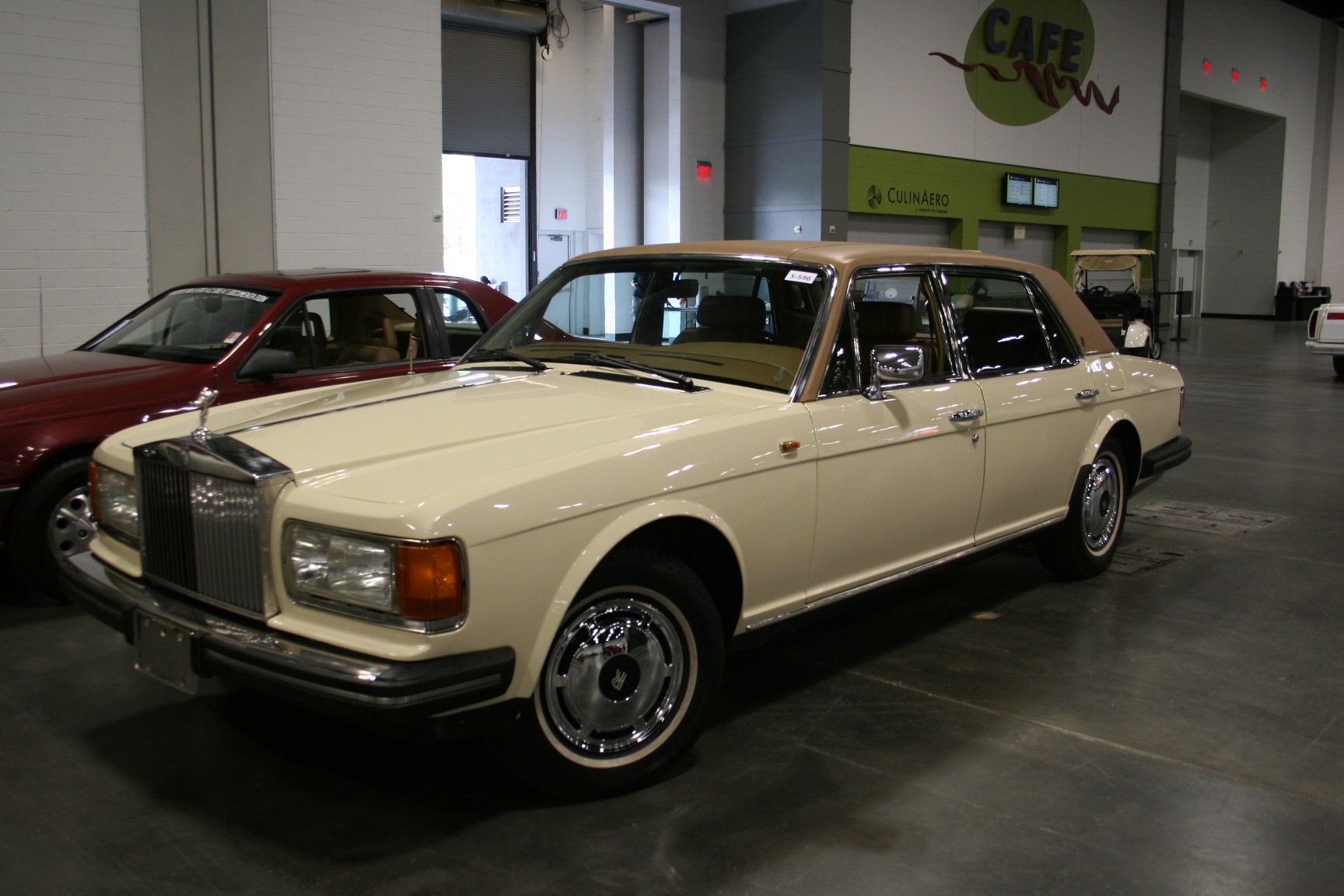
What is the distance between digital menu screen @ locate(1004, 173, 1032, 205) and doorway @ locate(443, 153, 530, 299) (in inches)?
352

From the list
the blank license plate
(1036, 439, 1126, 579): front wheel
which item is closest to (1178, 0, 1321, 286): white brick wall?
(1036, 439, 1126, 579): front wheel

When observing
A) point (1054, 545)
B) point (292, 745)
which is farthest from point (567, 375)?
point (1054, 545)

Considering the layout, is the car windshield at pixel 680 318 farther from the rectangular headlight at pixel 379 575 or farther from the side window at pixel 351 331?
the side window at pixel 351 331

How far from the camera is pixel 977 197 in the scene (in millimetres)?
18953

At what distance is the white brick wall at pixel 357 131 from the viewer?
976 centimetres

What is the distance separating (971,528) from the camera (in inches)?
161

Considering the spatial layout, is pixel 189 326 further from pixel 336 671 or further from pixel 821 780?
pixel 821 780

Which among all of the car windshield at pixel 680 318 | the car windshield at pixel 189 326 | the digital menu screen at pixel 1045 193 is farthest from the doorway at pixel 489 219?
the car windshield at pixel 680 318

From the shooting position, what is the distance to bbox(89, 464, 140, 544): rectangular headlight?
122 inches

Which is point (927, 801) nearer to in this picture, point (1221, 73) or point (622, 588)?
point (622, 588)

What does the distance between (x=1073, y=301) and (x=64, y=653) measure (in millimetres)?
4632

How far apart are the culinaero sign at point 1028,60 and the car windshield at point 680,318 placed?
15343 mm

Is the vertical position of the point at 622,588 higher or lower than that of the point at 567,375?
lower

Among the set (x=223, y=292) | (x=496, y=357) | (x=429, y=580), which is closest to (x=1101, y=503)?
(x=496, y=357)
